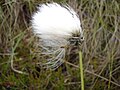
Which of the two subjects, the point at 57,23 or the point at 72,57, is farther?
Answer: the point at 72,57

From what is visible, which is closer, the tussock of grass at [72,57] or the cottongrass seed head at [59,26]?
the cottongrass seed head at [59,26]

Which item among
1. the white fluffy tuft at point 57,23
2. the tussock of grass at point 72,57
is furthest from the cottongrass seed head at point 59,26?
the tussock of grass at point 72,57

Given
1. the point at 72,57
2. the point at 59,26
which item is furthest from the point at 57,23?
the point at 72,57

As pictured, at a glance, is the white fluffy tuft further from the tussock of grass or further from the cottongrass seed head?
the tussock of grass

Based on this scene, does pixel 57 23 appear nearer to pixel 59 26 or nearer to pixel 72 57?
pixel 59 26

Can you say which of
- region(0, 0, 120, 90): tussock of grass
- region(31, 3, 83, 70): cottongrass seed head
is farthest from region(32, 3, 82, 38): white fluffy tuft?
region(0, 0, 120, 90): tussock of grass

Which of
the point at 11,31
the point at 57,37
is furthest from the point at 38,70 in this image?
the point at 57,37

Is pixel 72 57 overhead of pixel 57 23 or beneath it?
beneath

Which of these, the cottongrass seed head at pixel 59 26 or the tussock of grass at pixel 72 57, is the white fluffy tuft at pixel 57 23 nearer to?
the cottongrass seed head at pixel 59 26

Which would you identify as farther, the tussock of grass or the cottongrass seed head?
the tussock of grass
